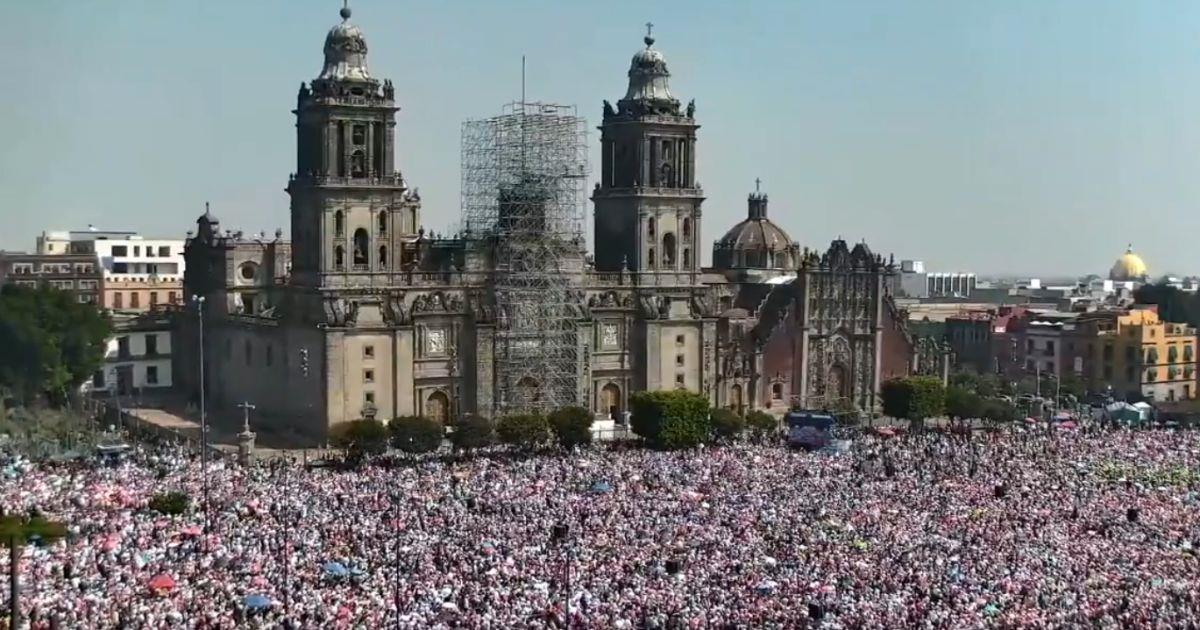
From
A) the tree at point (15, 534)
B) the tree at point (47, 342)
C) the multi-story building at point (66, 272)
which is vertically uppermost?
the multi-story building at point (66, 272)

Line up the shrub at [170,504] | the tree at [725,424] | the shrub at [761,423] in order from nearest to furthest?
the shrub at [170,504] → the tree at [725,424] → the shrub at [761,423]

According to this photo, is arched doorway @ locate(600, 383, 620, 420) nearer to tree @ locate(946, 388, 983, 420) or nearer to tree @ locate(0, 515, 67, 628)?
tree @ locate(946, 388, 983, 420)

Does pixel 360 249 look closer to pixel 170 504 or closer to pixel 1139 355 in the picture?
pixel 170 504

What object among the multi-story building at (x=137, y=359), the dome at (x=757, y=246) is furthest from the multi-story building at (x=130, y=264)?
the dome at (x=757, y=246)

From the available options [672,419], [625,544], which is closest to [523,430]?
[672,419]

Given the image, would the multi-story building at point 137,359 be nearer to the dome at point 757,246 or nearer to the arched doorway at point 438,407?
the arched doorway at point 438,407

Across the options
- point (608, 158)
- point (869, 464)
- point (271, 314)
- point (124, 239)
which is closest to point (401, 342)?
point (271, 314)

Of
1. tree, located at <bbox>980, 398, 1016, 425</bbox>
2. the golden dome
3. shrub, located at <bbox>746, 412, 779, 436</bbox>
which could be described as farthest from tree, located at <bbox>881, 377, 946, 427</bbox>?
the golden dome
